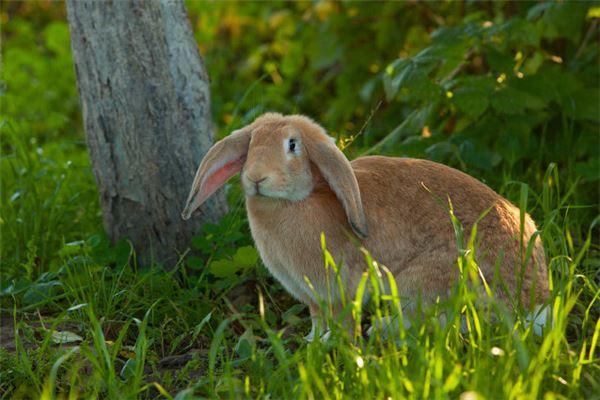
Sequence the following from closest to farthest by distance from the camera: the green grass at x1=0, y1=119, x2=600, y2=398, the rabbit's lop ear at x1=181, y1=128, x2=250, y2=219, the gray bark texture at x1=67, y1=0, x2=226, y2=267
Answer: the green grass at x1=0, y1=119, x2=600, y2=398
the rabbit's lop ear at x1=181, y1=128, x2=250, y2=219
the gray bark texture at x1=67, y1=0, x2=226, y2=267

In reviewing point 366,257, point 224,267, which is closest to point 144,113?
point 224,267

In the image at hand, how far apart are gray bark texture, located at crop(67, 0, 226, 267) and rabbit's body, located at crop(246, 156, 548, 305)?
83cm

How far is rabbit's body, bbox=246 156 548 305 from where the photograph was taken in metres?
3.45

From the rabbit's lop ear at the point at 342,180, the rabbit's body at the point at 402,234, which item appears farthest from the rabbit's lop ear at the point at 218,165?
the rabbit's lop ear at the point at 342,180

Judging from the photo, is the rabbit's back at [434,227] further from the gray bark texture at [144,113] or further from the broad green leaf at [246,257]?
the gray bark texture at [144,113]

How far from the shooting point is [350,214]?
3377 millimetres

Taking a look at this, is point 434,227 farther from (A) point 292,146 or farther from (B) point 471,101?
(B) point 471,101

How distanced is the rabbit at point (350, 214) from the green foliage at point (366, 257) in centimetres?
10

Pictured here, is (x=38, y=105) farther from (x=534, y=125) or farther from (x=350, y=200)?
(x=350, y=200)

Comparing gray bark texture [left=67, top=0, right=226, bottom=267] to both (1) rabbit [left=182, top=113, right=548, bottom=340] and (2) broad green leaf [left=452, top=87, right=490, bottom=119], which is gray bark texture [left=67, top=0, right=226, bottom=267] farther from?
(2) broad green leaf [left=452, top=87, right=490, bottom=119]

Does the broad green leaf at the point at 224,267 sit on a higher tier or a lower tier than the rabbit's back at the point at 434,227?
lower

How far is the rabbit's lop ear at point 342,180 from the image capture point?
133 inches

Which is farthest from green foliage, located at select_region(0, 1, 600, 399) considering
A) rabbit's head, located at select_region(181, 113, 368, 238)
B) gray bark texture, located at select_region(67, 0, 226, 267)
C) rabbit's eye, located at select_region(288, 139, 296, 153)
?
rabbit's eye, located at select_region(288, 139, 296, 153)

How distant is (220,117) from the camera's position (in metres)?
7.43
